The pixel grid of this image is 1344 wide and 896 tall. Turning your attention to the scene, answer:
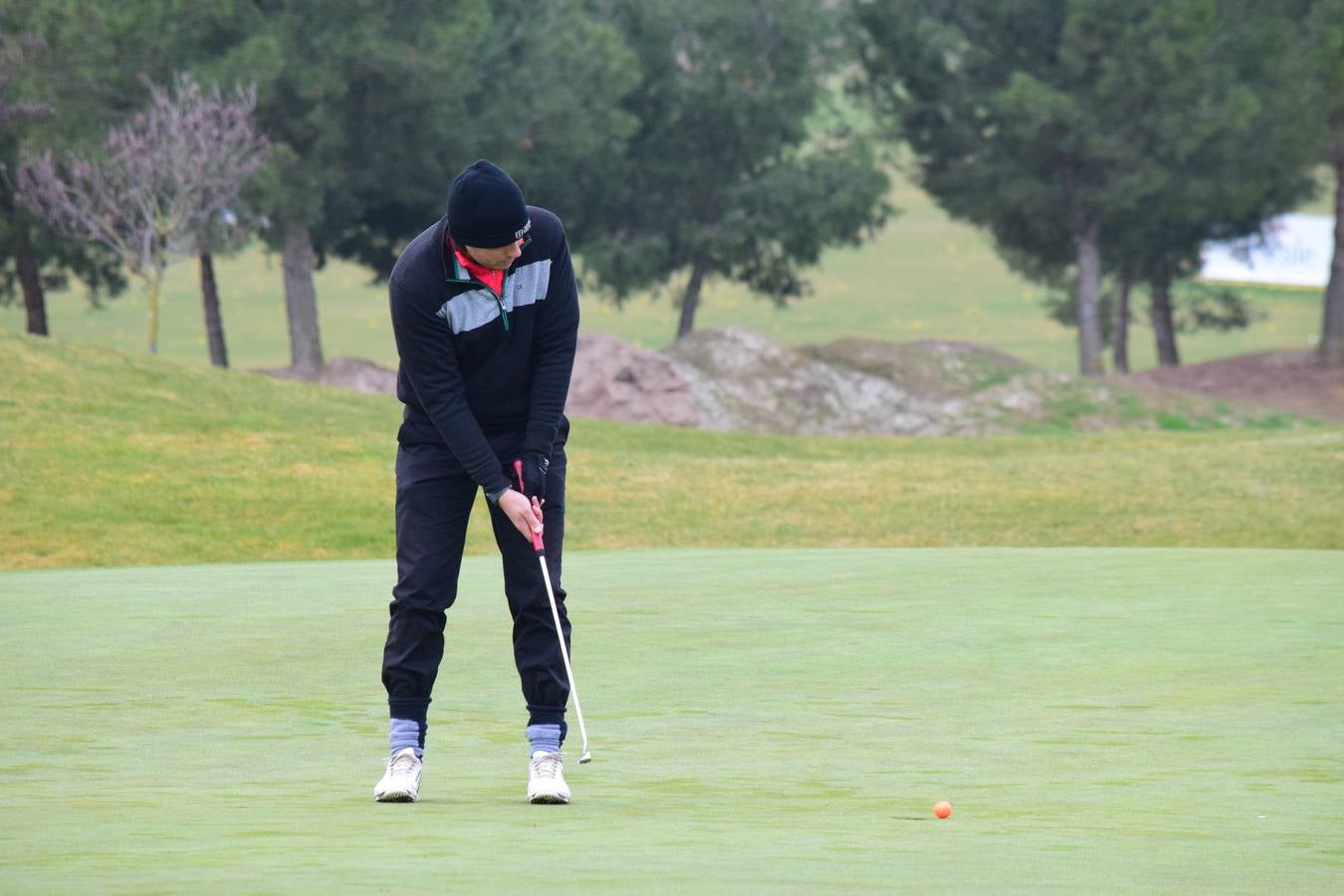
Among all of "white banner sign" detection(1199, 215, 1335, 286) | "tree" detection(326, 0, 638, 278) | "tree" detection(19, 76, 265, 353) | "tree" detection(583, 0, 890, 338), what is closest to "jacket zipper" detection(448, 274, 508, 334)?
"tree" detection(19, 76, 265, 353)

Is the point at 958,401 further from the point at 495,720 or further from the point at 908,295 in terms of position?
the point at 908,295

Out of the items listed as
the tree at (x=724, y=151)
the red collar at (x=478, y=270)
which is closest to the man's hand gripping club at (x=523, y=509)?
the red collar at (x=478, y=270)

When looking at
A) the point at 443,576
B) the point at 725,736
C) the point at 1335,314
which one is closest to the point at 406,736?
the point at 443,576

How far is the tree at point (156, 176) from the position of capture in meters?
35.7

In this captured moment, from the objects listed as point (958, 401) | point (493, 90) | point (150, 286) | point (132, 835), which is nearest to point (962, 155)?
point (958, 401)

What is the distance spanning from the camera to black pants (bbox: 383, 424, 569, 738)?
6.35 m

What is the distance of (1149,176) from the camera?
41.6 meters

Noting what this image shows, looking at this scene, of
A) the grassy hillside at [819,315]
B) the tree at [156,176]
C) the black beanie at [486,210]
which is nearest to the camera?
the black beanie at [486,210]

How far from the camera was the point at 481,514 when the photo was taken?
2200 cm

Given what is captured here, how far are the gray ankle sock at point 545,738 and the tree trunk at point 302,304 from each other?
3617cm

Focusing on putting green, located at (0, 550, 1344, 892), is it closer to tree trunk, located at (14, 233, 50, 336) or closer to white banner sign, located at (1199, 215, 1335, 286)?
tree trunk, located at (14, 233, 50, 336)

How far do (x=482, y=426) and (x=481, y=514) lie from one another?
617 inches

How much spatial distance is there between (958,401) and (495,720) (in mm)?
33806

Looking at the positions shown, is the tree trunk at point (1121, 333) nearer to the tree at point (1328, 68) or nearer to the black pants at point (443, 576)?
the tree at point (1328, 68)
